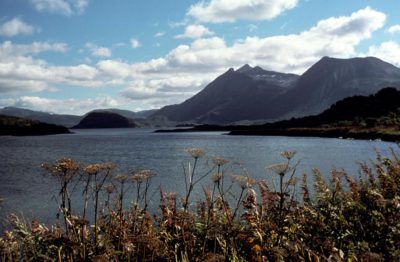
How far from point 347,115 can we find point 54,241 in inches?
7795

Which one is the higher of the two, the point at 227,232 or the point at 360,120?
the point at 360,120

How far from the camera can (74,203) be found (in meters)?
28.1

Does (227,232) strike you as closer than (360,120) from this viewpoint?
Yes

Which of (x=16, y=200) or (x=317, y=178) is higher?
(x=317, y=178)

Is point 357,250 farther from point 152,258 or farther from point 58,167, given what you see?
point 58,167

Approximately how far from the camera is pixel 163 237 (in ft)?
27.2

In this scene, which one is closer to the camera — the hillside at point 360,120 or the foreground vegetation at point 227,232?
the foreground vegetation at point 227,232

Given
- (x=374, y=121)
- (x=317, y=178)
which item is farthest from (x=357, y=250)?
(x=374, y=121)

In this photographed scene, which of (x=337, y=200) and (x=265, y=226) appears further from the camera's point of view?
(x=337, y=200)

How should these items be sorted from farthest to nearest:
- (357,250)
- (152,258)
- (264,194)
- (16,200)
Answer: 1. (16,200)
2. (264,194)
3. (357,250)
4. (152,258)

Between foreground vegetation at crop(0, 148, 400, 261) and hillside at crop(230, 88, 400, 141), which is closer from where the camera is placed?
foreground vegetation at crop(0, 148, 400, 261)

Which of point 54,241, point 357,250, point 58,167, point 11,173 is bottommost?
point 11,173

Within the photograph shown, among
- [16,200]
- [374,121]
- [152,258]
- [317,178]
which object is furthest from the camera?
[374,121]

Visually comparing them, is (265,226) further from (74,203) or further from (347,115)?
(347,115)
